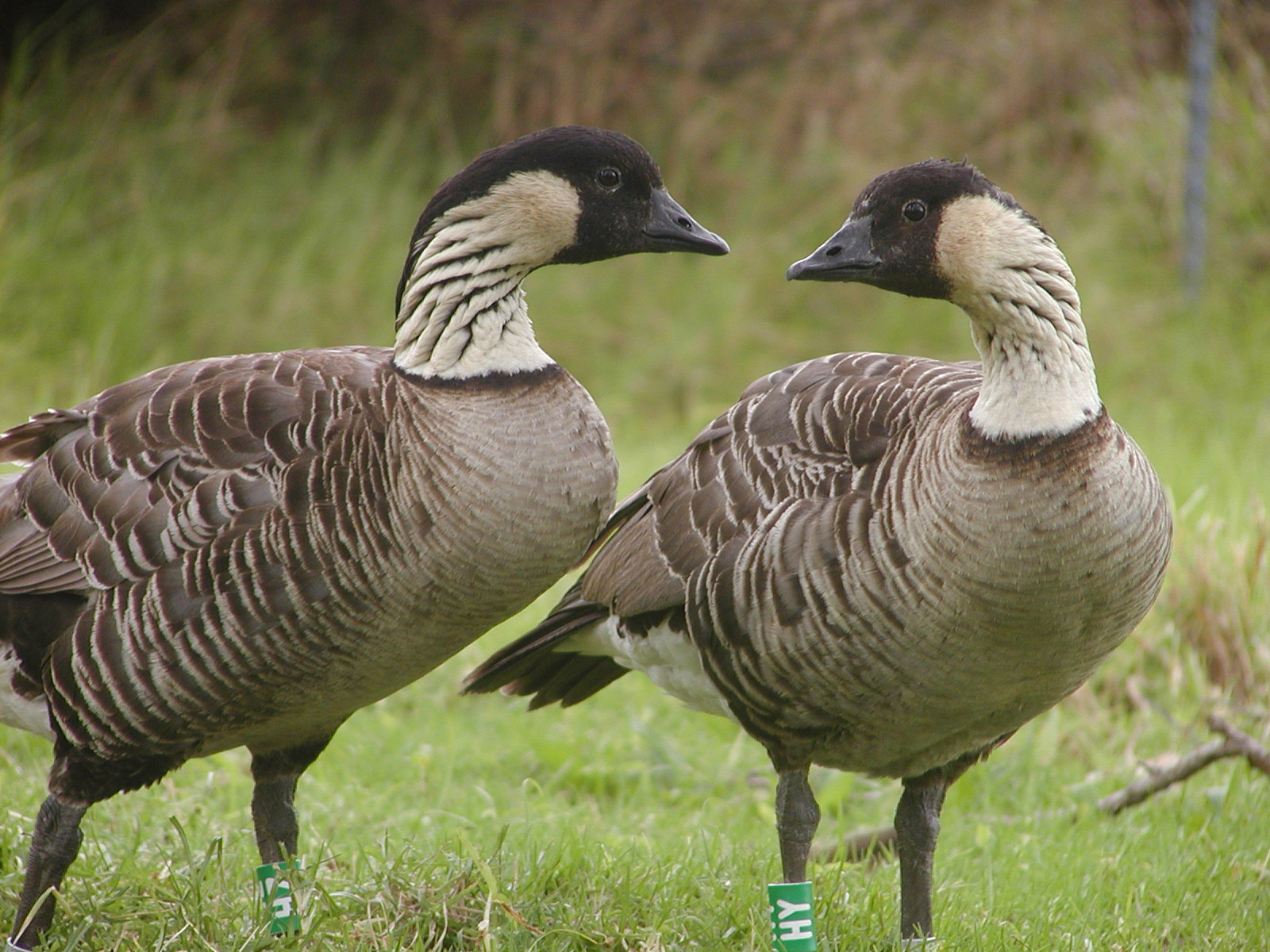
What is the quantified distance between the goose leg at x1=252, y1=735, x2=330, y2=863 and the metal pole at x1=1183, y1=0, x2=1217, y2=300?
7.83m

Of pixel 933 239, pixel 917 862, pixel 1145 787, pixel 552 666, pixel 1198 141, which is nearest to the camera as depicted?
pixel 933 239

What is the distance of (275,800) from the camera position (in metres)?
4.19

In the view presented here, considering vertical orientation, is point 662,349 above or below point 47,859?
above

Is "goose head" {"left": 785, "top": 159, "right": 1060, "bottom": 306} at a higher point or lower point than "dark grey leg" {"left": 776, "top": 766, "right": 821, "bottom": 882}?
higher

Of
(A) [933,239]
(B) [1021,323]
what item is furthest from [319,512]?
(B) [1021,323]

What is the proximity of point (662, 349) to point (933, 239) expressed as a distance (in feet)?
23.1

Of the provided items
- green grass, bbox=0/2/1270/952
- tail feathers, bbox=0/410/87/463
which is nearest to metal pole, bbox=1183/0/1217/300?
green grass, bbox=0/2/1270/952

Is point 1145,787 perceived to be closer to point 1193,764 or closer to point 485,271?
point 1193,764

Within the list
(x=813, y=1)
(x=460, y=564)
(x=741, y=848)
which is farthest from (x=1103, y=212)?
(x=460, y=564)

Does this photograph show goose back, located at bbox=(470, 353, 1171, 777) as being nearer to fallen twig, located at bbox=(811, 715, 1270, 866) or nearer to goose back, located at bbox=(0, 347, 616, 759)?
goose back, located at bbox=(0, 347, 616, 759)

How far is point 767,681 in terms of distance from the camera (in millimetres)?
3830

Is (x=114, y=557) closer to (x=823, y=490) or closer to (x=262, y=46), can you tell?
(x=823, y=490)

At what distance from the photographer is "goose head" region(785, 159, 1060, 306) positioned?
3.55 m

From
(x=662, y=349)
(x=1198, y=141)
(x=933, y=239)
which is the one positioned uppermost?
(x=1198, y=141)
